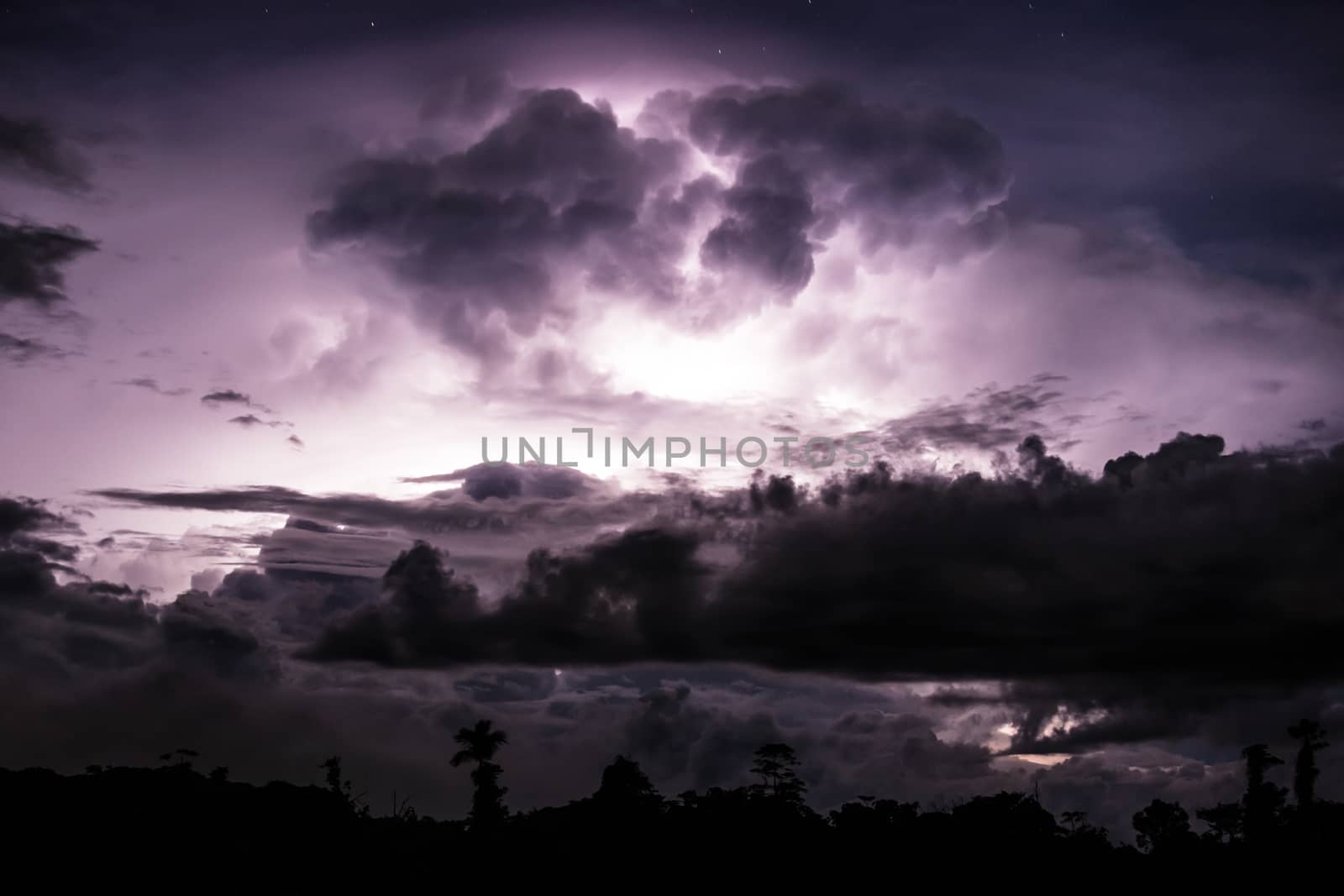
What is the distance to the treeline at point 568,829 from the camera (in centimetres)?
10906

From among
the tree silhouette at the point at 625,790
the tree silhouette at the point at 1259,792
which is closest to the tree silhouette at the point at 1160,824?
the tree silhouette at the point at 1259,792

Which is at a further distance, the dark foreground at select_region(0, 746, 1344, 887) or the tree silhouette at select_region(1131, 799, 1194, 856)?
the tree silhouette at select_region(1131, 799, 1194, 856)

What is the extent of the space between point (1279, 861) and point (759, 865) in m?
45.3

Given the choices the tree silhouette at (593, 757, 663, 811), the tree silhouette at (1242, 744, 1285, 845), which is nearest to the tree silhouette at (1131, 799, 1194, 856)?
the tree silhouette at (1242, 744, 1285, 845)

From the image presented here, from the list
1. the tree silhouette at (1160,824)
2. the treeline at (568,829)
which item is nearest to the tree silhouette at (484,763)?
the treeline at (568,829)

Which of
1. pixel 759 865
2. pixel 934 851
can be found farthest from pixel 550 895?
pixel 934 851

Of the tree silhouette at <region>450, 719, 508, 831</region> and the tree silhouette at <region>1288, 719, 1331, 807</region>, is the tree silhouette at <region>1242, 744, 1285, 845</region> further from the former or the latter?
the tree silhouette at <region>450, 719, 508, 831</region>

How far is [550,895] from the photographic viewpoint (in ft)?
366

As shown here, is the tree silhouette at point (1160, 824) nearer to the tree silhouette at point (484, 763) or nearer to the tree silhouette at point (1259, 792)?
the tree silhouette at point (1259, 792)

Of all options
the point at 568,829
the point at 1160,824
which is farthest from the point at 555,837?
the point at 1160,824

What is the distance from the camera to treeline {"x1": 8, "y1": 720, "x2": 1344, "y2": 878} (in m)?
109

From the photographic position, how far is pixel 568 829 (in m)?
127

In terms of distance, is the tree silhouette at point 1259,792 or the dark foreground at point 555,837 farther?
the tree silhouette at point 1259,792

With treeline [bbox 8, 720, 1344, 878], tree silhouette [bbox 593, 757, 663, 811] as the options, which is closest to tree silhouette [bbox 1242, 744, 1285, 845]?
treeline [bbox 8, 720, 1344, 878]
